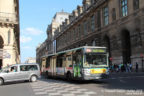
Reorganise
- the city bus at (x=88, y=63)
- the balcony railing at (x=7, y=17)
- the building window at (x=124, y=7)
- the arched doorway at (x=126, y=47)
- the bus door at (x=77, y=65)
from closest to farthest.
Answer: the city bus at (x=88, y=63) < the bus door at (x=77, y=65) < the balcony railing at (x=7, y=17) < the building window at (x=124, y=7) < the arched doorway at (x=126, y=47)

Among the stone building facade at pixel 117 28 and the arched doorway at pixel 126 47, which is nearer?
the stone building facade at pixel 117 28

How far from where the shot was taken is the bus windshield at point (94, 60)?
559 inches

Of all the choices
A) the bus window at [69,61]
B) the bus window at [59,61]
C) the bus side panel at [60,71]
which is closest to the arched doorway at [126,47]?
the bus window at [59,61]

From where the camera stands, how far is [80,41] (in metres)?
51.0

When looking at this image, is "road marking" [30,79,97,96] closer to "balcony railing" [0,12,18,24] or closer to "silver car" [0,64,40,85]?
"silver car" [0,64,40,85]

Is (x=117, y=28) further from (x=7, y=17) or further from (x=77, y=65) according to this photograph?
(x=77, y=65)

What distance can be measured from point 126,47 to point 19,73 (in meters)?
21.2

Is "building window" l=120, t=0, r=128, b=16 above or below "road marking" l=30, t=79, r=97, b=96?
above

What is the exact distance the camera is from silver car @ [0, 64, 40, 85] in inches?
664

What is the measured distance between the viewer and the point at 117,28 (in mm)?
33219

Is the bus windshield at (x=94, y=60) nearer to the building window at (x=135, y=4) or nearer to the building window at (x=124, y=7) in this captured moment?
the building window at (x=135, y=4)

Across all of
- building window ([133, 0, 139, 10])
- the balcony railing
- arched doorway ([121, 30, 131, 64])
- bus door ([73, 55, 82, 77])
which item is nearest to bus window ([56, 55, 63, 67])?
bus door ([73, 55, 82, 77])

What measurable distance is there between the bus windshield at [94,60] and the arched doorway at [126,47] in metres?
19.0

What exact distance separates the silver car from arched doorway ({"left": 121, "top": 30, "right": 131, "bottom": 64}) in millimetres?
18620
